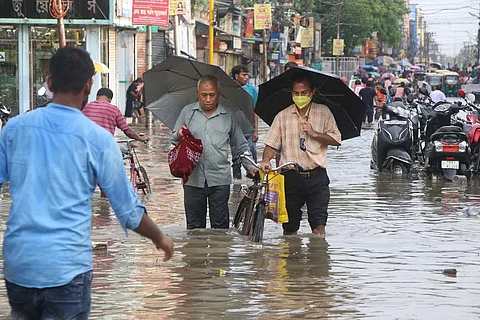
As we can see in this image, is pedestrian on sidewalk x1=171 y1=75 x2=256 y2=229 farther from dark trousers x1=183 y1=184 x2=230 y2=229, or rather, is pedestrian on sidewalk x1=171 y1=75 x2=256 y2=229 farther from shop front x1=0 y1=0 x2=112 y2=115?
shop front x1=0 y1=0 x2=112 y2=115

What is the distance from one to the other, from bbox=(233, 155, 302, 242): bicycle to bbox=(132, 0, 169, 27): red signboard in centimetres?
2202

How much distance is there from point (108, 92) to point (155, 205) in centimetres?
158

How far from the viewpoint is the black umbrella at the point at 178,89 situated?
34.1 ft

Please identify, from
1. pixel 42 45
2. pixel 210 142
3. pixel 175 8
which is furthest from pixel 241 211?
pixel 175 8

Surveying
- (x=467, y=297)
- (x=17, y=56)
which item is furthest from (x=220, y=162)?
(x=17, y=56)

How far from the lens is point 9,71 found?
115ft

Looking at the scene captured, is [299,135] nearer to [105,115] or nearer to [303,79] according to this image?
[303,79]

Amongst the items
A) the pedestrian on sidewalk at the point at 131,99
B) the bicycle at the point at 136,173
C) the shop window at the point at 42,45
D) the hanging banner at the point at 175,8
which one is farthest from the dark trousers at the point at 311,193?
the hanging banner at the point at 175,8

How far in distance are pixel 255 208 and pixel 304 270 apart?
3.38 feet

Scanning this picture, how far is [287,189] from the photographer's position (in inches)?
391

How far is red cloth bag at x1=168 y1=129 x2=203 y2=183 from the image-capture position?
970 centimetres

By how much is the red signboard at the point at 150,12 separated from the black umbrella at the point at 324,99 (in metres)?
21.8

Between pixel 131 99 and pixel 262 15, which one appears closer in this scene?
pixel 131 99

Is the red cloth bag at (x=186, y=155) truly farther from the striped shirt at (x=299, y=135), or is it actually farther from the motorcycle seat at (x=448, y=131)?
the motorcycle seat at (x=448, y=131)
